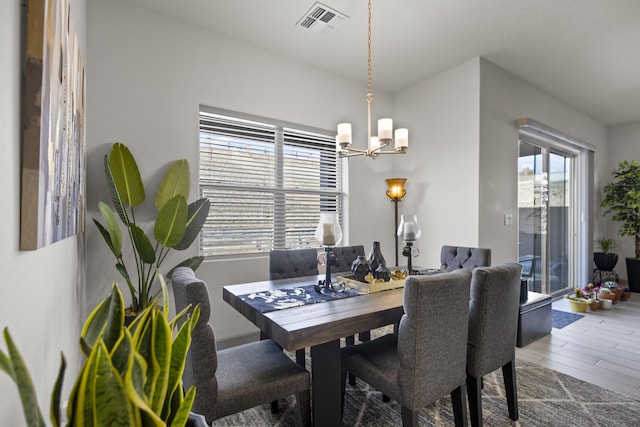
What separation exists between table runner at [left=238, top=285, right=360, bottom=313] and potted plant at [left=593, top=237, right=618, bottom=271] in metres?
5.68

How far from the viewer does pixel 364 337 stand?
2.68m

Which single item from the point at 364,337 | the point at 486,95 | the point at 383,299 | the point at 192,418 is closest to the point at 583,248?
the point at 486,95

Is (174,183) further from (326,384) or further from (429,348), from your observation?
(429,348)

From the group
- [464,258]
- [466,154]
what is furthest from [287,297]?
[466,154]

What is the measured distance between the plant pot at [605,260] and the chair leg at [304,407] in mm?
6159

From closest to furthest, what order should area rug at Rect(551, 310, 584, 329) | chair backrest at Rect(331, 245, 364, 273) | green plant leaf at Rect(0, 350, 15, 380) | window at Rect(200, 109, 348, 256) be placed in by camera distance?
green plant leaf at Rect(0, 350, 15, 380) < chair backrest at Rect(331, 245, 364, 273) < window at Rect(200, 109, 348, 256) < area rug at Rect(551, 310, 584, 329)

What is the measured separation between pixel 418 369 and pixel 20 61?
1.71 meters

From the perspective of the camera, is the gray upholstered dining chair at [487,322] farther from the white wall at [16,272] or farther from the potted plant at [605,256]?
the potted plant at [605,256]

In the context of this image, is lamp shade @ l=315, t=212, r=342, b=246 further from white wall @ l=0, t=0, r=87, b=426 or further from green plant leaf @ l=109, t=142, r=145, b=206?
green plant leaf @ l=109, t=142, r=145, b=206

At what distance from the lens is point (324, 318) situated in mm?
1490

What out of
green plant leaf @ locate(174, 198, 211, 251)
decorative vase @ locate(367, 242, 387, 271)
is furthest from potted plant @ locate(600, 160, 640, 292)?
green plant leaf @ locate(174, 198, 211, 251)

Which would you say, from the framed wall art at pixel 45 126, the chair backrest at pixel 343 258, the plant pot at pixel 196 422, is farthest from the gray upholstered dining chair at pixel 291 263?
the plant pot at pixel 196 422

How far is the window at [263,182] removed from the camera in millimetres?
3053

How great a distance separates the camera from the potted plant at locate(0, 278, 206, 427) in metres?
0.53
